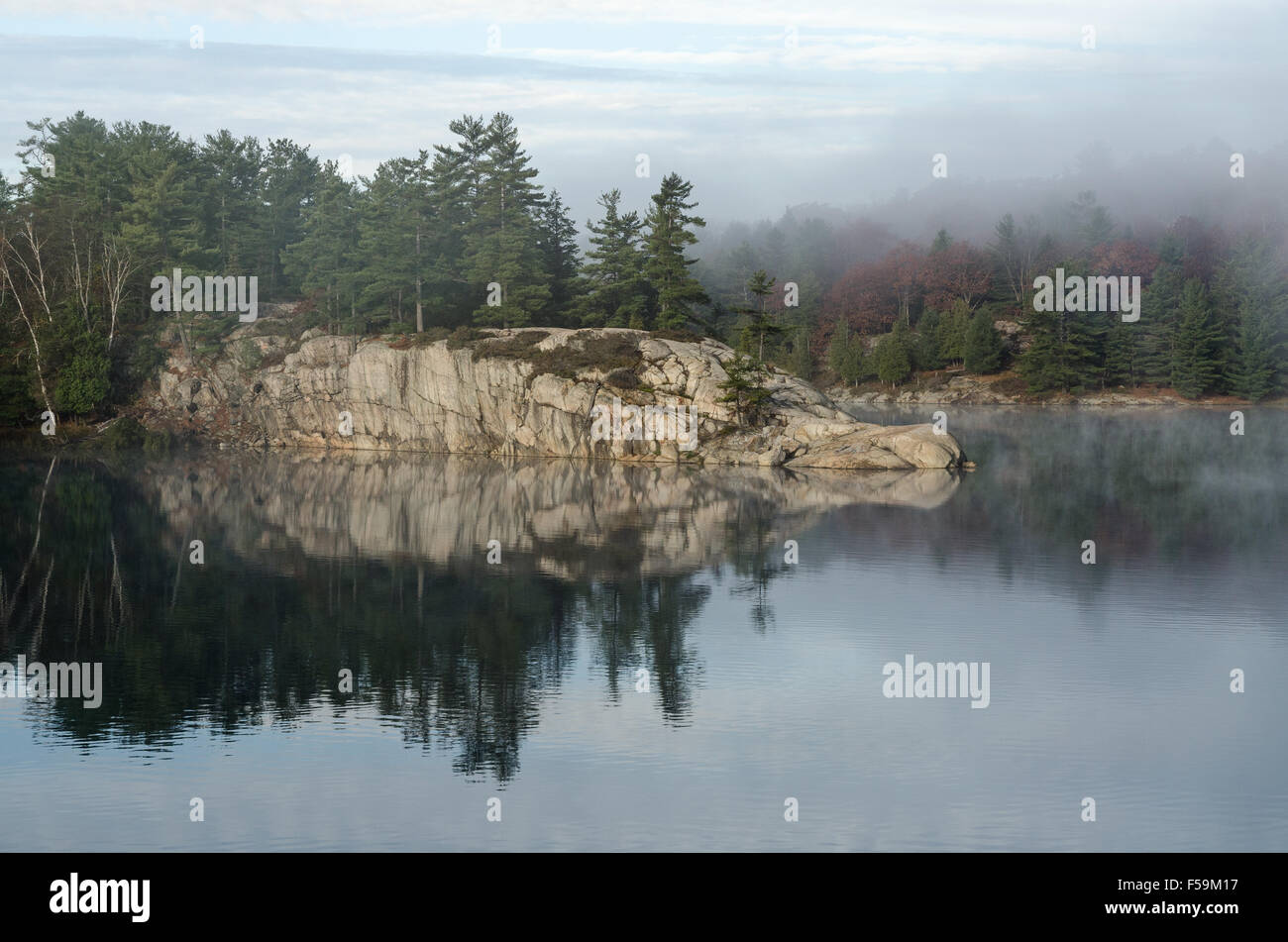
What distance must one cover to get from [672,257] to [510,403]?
13.8m

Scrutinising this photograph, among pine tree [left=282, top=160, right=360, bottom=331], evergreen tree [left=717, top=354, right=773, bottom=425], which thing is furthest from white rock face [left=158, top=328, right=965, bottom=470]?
pine tree [left=282, top=160, right=360, bottom=331]

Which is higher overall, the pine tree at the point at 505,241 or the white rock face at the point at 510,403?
the pine tree at the point at 505,241

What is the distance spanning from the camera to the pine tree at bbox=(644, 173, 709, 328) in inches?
2813

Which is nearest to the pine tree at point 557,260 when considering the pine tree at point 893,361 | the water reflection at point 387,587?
the water reflection at point 387,587

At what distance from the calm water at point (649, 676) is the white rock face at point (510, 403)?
17828 millimetres

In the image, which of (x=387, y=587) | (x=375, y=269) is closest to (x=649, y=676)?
(x=387, y=587)

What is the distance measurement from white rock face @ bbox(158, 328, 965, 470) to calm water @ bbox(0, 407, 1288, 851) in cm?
1783

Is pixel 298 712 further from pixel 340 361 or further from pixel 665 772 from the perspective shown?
pixel 340 361

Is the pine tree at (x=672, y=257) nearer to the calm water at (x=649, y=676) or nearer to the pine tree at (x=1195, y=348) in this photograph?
the calm water at (x=649, y=676)

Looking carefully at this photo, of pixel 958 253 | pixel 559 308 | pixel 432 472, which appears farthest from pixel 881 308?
pixel 432 472

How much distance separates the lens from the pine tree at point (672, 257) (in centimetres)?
7144

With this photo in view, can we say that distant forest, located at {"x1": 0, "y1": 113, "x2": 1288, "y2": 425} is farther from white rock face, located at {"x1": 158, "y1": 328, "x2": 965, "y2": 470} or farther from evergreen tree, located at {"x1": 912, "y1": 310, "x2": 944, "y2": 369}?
evergreen tree, located at {"x1": 912, "y1": 310, "x2": 944, "y2": 369}

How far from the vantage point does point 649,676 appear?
20094mm
